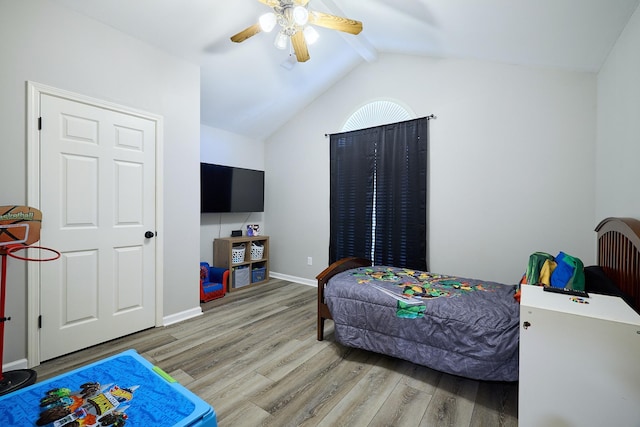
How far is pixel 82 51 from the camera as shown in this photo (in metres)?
2.20

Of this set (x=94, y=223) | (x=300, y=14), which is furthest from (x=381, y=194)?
(x=94, y=223)

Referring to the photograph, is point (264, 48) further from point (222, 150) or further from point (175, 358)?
point (175, 358)

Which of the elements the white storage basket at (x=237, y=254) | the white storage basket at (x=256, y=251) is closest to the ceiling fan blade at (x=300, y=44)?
the white storage basket at (x=237, y=254)

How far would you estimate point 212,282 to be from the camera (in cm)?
377

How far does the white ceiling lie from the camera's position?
1.85m

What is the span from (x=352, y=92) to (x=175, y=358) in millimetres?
3659

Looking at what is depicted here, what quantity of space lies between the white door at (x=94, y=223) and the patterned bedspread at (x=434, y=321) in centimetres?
185

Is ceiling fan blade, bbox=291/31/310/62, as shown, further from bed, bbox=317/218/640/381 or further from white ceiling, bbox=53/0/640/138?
bed, bbox=317/218/640/381

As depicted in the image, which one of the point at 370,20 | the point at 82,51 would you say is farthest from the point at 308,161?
the point at 82,51

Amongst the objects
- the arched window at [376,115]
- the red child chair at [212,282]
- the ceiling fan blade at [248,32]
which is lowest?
the red child chair at [212,282]

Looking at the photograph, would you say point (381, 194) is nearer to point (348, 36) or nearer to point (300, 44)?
point (348, 36)

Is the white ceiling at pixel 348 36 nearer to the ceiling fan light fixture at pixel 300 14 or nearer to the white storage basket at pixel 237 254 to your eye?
the ceiling fan light fixture at pixel 300 14

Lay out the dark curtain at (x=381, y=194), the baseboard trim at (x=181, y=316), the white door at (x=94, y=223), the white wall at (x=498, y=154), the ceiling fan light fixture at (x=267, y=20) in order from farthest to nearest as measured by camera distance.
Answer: the dark curtain at (x=381, y=194)
the baseboard trim at (x=181, y=316)
the white wall at (x=498, y=154)
the white door at (x=94, y=223)
the ceiling fan light fixture at (x=267, y=20)

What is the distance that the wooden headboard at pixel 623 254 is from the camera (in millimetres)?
1367
